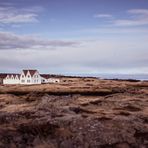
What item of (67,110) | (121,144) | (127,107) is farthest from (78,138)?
(127,107)

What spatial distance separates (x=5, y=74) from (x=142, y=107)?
130 m

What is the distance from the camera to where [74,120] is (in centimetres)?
2512

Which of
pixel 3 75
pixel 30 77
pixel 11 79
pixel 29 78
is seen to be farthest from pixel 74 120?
pixel 3 75

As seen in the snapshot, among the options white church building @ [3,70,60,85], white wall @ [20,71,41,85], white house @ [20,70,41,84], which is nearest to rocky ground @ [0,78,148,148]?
white church building @ [3,70,60,85]

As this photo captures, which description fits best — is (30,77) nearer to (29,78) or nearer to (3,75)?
(29,78)

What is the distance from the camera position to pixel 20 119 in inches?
1031

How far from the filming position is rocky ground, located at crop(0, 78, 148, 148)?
74.9ft

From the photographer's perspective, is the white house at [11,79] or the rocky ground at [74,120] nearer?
the rocky ground at [74,120]

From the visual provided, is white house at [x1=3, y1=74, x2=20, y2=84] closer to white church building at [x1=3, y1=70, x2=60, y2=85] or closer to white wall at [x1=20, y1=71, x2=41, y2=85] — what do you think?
white church building at [x1=3, y1=70, x2=60, y2=85]

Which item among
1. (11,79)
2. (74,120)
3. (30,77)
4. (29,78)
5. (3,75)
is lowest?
(74,120)

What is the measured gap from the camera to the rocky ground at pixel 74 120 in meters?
22.8

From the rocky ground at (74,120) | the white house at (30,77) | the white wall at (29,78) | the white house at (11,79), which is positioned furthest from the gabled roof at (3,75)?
the rocky ground at (74,120)

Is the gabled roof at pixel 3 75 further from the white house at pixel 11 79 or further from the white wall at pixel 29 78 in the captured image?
the white wall at pixel 29 78

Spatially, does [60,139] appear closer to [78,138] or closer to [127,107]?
[78,138]
